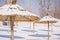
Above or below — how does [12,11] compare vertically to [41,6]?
below

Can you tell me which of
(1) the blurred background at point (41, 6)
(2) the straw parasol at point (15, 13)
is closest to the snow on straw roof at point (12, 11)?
(2) the straw parasol at point (15, 13)

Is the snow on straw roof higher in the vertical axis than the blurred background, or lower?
lower

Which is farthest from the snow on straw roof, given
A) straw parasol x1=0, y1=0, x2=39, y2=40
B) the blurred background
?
the blurred background

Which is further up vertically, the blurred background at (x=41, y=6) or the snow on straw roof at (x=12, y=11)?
the blurred background at (x=41, y=6)

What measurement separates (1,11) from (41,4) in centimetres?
2992

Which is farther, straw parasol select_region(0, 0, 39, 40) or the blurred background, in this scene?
the blurred background

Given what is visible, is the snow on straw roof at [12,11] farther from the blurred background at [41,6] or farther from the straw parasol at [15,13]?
the blurred background at [41,6]

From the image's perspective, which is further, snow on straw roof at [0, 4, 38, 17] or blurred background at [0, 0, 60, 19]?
blurred background at [0, 0, 60, 19]

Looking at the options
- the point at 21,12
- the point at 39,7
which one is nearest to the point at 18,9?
the point at 21,12

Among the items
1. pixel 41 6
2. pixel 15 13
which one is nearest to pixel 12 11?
pixel 15 13

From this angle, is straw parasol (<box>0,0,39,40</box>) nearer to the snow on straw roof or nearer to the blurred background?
the snow on straw roof

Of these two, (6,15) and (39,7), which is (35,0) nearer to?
(39,7)

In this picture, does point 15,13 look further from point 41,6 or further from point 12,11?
point 41,6

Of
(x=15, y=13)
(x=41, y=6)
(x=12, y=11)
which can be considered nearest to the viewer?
(x=15, y=13)
